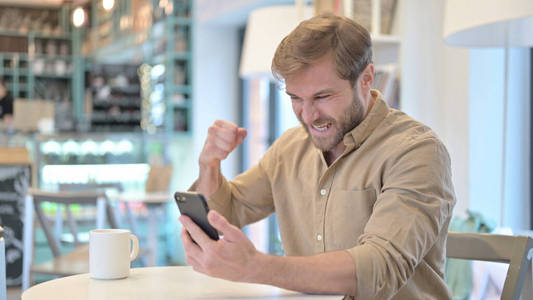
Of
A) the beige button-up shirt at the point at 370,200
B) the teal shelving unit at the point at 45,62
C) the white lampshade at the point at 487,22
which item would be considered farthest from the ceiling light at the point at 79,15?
the teal shelving unit at the point at 45,62

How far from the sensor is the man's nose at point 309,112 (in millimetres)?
1445

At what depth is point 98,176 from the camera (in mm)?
6883

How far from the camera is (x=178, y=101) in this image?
24.5ft

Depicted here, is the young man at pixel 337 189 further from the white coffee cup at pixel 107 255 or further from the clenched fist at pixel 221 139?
the white coffee cup at pixel 107 255

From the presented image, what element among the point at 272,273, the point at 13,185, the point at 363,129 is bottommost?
the point at 13,185

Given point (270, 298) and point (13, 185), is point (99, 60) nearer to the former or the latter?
point (13, 185)

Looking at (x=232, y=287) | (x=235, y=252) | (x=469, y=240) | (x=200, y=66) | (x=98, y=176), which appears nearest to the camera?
(x=235, y=252)

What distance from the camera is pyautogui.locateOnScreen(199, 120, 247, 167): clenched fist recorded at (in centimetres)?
146

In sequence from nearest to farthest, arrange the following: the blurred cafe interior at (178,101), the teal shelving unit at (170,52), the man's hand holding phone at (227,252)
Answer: the man's hand holding phone at (227,252) < the blurred cafe interior at (178,101) < the teal shelving unit at (170,52)

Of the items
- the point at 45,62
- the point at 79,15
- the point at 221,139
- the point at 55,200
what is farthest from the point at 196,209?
the point at 45,62

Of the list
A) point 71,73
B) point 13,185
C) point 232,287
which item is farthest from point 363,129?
point 71,73

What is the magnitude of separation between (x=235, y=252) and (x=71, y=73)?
31.6ft

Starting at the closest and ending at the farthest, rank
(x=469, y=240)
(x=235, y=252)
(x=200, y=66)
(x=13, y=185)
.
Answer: (x=235, y=252) < (x=469, y=240) < (x=13, y=185) < (x=200, y=66)

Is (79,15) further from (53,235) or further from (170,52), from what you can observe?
(170,52)
